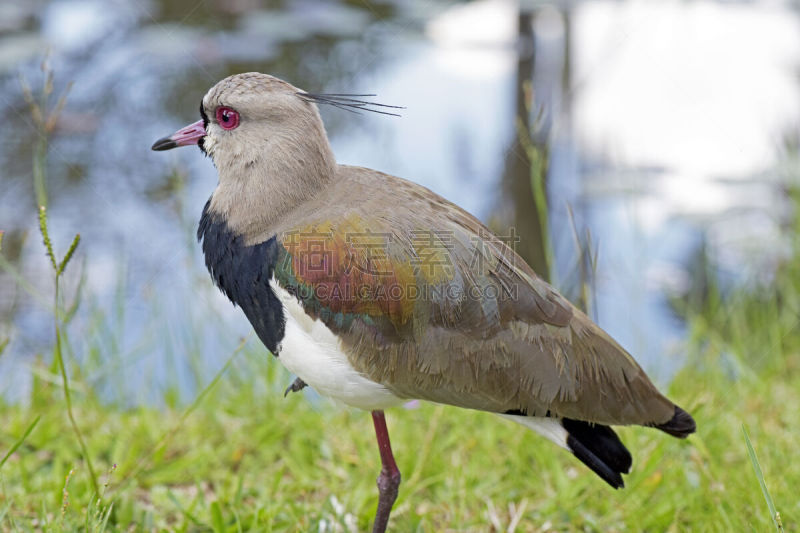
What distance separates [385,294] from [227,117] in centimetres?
67

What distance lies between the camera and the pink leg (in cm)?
233

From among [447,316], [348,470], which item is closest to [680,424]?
[447,316]

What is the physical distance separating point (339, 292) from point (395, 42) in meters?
6.56

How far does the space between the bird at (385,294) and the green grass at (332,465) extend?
0.40 meters

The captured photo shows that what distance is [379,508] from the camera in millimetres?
2342

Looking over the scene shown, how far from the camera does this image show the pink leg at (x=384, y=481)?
233 centimetres

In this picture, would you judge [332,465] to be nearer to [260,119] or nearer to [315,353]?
[315,353]

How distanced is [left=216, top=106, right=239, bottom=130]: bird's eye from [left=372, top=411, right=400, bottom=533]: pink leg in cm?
93

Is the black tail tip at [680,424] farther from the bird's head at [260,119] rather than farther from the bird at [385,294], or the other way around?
the bird's head at [260,119]

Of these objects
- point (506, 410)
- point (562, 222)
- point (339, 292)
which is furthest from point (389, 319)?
point (562, 222)

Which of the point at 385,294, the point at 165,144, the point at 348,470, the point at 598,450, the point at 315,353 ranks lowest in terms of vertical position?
Result: the point at 348,470

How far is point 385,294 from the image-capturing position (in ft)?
6.62

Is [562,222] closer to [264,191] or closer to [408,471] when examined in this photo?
[408,471]

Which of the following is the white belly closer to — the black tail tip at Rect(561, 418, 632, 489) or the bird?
the bird
